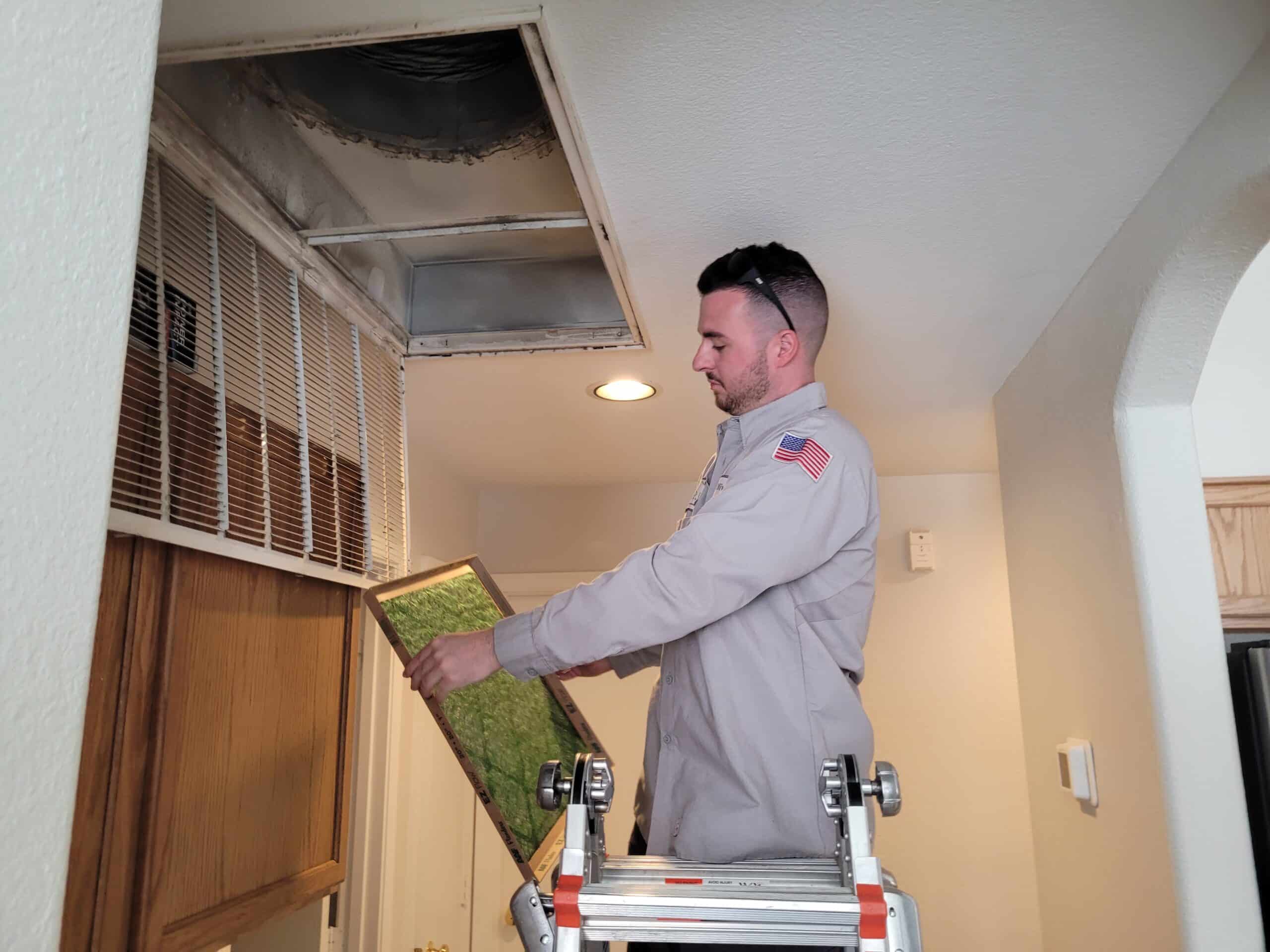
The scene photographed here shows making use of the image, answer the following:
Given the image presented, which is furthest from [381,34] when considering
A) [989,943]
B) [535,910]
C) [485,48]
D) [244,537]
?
[989,943]

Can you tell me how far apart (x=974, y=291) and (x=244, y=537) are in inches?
60.7

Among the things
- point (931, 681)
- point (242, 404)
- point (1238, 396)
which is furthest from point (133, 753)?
point (931, 681)

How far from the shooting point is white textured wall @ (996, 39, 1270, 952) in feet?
4.71

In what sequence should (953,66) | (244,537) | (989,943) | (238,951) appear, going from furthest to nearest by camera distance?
(989,943)
(238,951)
(244,537)
(953,66)

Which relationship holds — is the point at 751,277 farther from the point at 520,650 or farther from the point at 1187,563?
the point at 1187,563

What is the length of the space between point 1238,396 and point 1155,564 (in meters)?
1.25

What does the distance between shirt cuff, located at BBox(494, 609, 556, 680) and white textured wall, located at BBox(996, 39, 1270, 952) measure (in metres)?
1.05

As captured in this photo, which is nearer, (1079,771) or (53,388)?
(53,388)

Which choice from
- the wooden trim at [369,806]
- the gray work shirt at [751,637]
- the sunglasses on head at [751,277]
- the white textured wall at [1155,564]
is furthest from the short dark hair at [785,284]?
the wooden trim at [369,806]

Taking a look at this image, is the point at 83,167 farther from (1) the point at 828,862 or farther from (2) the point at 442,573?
(2) the point at 442,573

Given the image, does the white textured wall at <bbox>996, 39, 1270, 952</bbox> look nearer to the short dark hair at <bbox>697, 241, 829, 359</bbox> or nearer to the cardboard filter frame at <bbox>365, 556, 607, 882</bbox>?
the short dark hair at <bbox>697, 241, 829, 359</bbox>

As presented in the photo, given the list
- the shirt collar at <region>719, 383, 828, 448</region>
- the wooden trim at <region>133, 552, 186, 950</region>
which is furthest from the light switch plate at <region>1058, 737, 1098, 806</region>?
the wooden trim at <region>133, 552, 186, 950</region>

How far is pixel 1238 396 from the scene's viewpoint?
2.52m

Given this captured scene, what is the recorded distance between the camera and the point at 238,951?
1.93 metres
